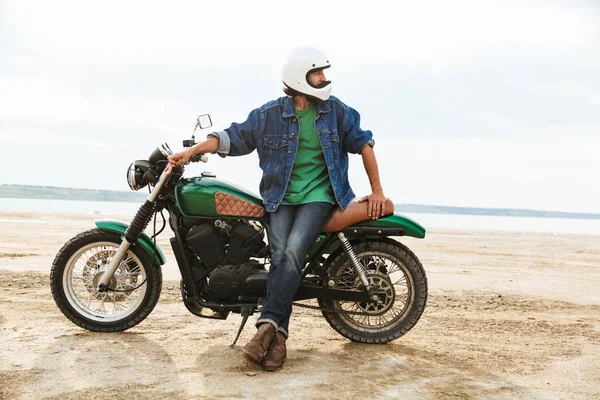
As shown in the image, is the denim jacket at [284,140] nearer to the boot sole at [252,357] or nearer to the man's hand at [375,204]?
the man's hand at [375,204]

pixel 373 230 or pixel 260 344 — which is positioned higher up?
pixel 373 230

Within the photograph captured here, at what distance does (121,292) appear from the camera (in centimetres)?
532

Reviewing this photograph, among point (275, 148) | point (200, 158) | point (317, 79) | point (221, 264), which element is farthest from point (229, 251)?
point (317, 79)

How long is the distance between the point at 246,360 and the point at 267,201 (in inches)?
47.5

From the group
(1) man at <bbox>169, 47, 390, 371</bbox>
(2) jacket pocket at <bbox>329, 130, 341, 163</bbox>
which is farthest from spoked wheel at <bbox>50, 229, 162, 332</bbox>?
(2) jacket pocket at <bbox>329, 130, 341, 163</bbox>

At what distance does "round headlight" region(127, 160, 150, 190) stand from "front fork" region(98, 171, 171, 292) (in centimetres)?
17

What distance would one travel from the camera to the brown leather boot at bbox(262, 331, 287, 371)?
4.27 m

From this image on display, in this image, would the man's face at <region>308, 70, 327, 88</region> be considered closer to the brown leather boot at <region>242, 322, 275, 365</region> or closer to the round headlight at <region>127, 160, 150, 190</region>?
the round headlight at <region>127, 160, 150, 190</region>

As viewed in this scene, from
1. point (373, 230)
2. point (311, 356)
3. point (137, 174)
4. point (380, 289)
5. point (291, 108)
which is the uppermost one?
point (291, 108)

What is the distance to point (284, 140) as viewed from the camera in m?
4.92

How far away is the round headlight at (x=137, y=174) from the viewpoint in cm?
514

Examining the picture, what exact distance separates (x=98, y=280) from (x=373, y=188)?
Result: 8.13ft

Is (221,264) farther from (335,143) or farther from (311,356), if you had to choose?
(335,143)

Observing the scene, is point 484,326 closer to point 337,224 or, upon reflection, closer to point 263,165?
point 337,224
